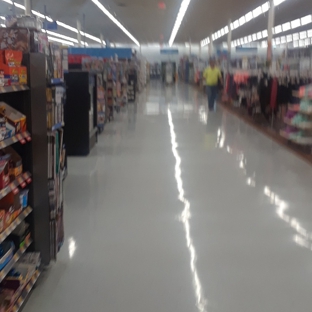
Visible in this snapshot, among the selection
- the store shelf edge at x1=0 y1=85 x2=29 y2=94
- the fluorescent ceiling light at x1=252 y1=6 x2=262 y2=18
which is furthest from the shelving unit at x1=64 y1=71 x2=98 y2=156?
the fluorescent ceiling light at x1=252 y1=6 x2=262 y2=18

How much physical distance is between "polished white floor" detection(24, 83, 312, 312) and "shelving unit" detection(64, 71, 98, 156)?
36 cm

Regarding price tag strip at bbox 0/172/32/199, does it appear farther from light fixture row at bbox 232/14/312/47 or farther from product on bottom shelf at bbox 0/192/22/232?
light fixture row at bbox 232/14/312/47

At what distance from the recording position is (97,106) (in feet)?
29.0

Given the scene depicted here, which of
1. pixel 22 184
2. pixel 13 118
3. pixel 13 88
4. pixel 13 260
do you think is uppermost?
pixel 13 88

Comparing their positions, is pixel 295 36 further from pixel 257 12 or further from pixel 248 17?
pixel 257 12

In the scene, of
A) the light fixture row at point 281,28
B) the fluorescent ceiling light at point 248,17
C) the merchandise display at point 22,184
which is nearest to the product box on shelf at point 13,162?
the merchandise display at point 22,184

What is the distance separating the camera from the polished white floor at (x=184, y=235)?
2988 millimetres

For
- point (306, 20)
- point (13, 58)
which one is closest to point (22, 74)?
point (13, 58)

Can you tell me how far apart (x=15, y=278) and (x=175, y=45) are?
41117 millimetres

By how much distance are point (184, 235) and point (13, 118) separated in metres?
1.94

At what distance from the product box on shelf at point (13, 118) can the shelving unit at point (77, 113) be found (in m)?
4.40

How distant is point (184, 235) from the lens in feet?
13.3

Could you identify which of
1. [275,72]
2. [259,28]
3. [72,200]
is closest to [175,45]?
[259,28]

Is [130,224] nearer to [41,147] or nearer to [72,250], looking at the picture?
[72,250]
